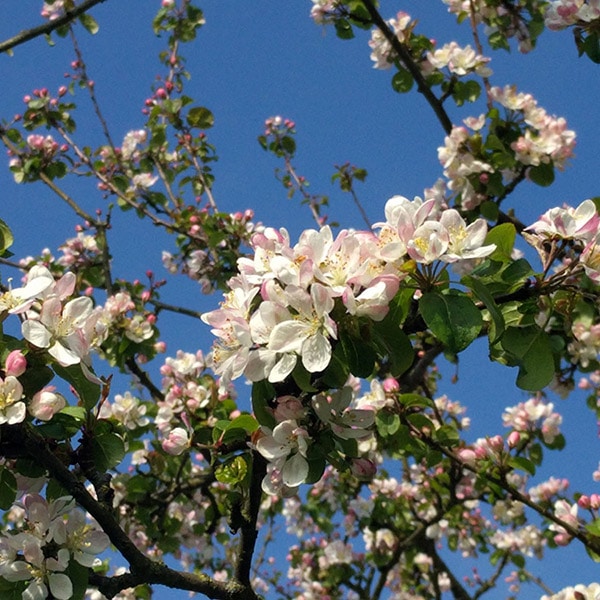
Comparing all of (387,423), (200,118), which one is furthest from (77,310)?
(200,118)

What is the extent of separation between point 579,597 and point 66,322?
2359 mm

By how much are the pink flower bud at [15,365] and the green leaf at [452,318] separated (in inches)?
29.5

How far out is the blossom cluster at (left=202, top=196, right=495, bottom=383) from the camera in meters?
1.25

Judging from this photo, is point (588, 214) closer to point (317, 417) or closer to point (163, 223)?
point (317, 417)

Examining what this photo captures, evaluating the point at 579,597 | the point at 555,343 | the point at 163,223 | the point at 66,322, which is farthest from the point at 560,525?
the point at 163,223

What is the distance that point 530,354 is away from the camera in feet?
4.68

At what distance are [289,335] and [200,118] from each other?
4164 millimetres

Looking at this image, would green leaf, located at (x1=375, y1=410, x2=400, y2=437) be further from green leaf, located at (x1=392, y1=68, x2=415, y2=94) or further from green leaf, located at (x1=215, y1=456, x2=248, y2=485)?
green leaf, located at (x1=392, y1=68, x2=415, y2=94)

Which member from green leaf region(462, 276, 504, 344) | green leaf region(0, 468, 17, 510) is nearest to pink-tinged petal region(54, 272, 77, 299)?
green leaf region(0, 468, 17, 510)

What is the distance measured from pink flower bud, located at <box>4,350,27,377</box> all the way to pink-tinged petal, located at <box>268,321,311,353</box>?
0.47m

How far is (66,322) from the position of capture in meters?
1.39

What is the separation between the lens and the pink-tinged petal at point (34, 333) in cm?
132

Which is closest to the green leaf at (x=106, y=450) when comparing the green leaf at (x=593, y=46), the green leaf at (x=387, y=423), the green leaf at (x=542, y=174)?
the green leaf at (x=387, y=423)

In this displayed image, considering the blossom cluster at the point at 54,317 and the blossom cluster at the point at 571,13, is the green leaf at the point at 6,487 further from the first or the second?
the blossom cluster at the point at 571,13
